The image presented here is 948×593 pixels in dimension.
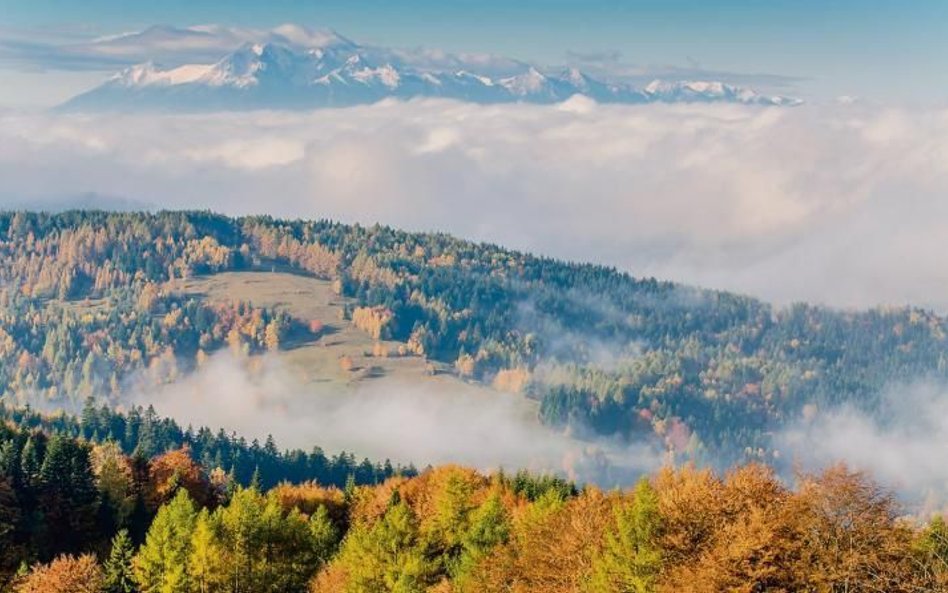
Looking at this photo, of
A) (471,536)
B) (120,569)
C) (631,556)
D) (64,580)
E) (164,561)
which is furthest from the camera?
(471,536)

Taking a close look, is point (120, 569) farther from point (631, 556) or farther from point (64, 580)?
point (631, 556)

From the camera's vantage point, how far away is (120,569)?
94312 mm

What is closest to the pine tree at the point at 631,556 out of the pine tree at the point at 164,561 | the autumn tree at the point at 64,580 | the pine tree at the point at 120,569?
the pine tree at the point at 164,561

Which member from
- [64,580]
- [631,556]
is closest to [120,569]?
[64,580]

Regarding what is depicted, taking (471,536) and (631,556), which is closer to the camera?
(631,556)

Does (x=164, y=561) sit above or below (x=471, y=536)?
below

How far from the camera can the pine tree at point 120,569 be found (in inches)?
3649

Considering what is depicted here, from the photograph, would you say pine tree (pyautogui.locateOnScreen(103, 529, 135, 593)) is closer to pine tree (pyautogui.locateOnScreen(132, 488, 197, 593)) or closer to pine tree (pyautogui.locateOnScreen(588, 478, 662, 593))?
pine tree (pyautogui.locateOnScreen(132, 488, 197, 593))

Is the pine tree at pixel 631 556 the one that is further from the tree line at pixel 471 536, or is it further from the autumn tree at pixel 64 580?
the autumn tree at pixel 64 580

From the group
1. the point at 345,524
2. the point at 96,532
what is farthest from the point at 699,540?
the point at 96,532

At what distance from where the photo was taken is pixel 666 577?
65.4m

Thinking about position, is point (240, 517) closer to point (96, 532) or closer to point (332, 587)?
point (332, 587)

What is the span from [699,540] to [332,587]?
34.5 metres

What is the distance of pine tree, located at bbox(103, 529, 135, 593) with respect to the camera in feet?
304
